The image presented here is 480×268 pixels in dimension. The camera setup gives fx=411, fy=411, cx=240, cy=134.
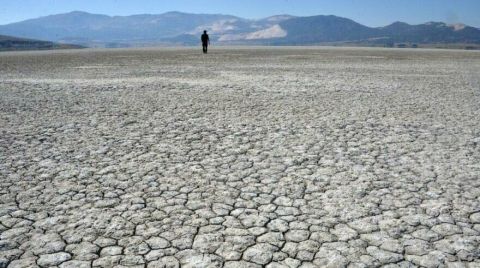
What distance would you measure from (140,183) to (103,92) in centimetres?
1019

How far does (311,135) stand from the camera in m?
8.93

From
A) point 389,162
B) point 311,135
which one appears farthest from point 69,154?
point 389,162

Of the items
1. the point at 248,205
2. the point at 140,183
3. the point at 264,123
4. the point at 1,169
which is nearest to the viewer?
the point at 248,205

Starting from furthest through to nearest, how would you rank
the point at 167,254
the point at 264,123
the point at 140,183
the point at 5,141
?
the point at 264,123 → the point at 5,141 → the point at 140,183 → the point at 167,254

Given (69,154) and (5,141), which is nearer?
(69,154)

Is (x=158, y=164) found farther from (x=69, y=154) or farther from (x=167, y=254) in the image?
(x=167, y=254)

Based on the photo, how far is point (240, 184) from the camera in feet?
20.1

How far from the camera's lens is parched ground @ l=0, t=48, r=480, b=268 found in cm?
430

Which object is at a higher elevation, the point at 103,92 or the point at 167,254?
the point at 103,92

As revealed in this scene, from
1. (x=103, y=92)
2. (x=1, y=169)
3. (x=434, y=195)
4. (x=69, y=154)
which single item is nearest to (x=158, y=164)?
(x=69, y=154)

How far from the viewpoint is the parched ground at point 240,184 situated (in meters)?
4.30

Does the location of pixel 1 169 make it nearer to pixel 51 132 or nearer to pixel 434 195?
pixel 51 132

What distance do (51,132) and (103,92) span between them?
6394mm

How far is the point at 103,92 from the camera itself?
15.4 metres
